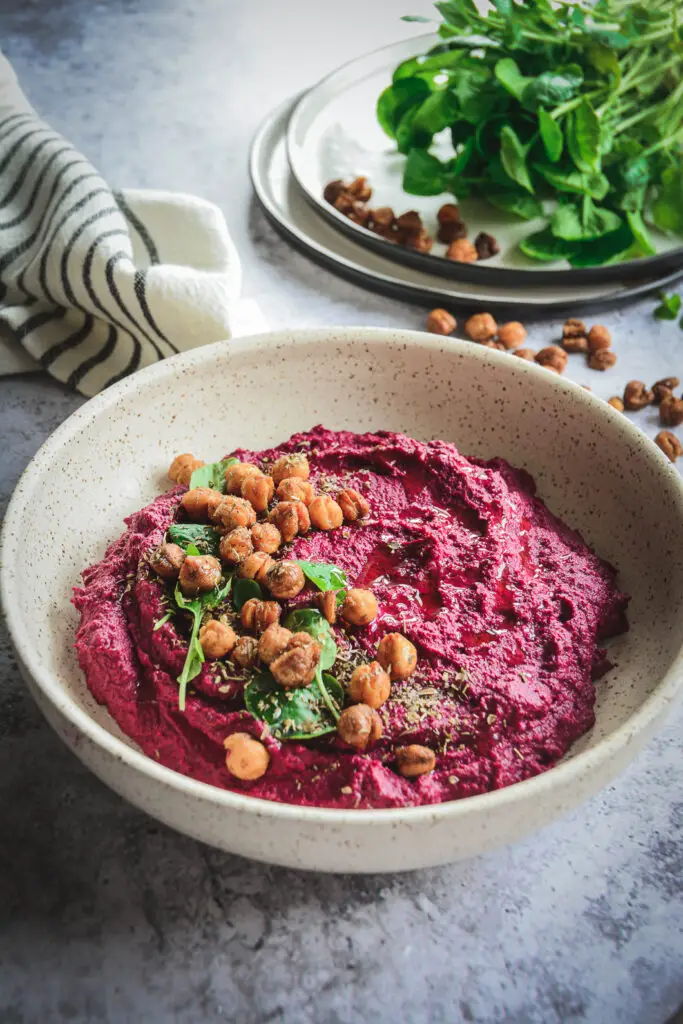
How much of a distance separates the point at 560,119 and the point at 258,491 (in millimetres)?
1875

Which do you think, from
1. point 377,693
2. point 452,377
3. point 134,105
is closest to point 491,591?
point 377,693

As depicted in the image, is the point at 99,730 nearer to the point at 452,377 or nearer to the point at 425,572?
the point at 425,572

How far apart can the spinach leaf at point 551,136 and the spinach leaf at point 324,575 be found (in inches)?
70.4

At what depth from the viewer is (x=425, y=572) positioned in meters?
1.76

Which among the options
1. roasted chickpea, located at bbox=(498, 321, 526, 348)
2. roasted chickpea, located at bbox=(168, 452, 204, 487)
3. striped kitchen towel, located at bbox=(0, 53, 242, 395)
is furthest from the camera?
roasted chickpea, located at bbox=(498, 321, 526, 348)

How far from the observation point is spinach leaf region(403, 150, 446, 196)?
10.2 feet

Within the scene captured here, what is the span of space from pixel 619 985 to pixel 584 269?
200cm

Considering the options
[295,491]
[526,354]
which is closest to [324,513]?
[295,491]

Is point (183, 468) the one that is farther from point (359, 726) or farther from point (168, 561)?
point (359, 726)

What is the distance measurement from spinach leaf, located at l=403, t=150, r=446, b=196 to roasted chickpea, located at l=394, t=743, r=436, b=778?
7.05 feet

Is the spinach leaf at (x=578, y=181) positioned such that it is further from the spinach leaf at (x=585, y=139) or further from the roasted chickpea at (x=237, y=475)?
the roasted chickpea at (x=237, y=475)

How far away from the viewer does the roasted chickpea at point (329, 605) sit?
5.31 feet

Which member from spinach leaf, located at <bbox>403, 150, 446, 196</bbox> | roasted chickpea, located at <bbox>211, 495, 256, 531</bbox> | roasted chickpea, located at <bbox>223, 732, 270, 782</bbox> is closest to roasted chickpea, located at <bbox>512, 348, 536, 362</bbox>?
spinach leaf, located at <bbox>403, 150, 446, 196</bbox>

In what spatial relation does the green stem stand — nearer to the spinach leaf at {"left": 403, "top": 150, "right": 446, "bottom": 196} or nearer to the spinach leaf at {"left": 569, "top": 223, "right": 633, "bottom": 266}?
the spinach leaf at {"left": 569, "top": 223, "right": 633, "bottom": 266}
